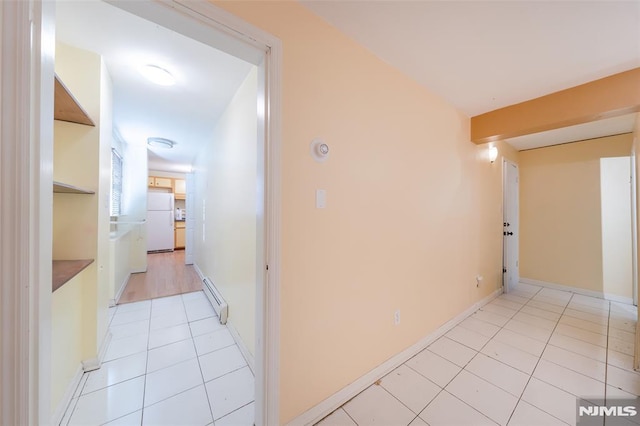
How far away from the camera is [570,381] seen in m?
A: 1.62

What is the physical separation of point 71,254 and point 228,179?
133cm

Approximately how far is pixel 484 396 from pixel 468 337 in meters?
0.80

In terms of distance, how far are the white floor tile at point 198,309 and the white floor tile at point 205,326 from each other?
11 cm

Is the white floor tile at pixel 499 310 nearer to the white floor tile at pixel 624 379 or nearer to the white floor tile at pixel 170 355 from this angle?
the white floor tile at pixel 624 379

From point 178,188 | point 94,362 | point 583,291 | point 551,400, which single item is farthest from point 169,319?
point 583,291

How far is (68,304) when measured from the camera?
148 cm

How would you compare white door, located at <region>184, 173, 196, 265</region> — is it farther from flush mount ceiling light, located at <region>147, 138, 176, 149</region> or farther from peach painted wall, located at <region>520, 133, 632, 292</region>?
peach painted wall, located at <region>520, 133, 632, 292</region>

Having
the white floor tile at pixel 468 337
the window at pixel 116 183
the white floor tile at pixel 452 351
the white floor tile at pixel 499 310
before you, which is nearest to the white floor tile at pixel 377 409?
the white floor tile at pixel 452 351

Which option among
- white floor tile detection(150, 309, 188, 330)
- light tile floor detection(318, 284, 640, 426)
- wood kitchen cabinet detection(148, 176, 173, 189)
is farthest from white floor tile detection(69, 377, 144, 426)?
wood kitchen cabinet detection(148, 176, 173, 189)

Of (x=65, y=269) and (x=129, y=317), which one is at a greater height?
(x=65, y=269)

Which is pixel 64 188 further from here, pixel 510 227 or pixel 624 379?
pixel 510 227

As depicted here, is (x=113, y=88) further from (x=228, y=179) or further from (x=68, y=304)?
(x=68, y=304)

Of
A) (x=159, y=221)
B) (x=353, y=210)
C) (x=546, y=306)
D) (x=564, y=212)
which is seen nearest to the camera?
(x=353, y=210)

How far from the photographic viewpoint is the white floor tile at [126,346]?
73.8 inches
